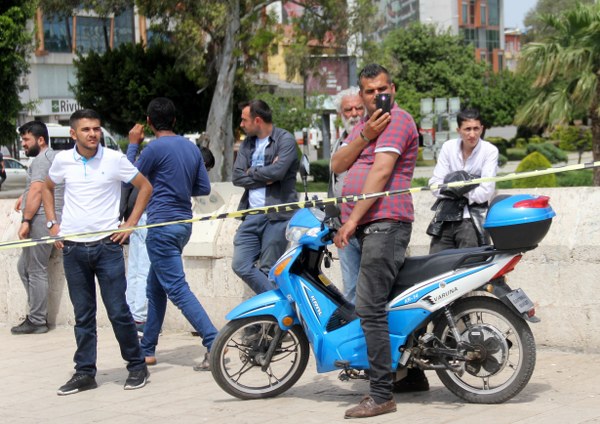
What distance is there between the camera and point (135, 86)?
33875mm

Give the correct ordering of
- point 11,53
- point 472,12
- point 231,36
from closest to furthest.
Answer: point 11,53, point 231,36, point 472,12

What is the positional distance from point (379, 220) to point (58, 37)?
55437 mm

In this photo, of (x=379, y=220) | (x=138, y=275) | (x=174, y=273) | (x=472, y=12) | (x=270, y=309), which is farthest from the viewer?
(x=472, y=12)

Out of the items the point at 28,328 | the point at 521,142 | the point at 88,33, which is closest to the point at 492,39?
the point at 521,142

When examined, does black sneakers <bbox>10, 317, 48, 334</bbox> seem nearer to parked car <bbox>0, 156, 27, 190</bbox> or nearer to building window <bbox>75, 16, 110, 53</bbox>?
parked car <bbox>0, 156, 27, 190</bbox>

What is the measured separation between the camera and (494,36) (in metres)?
96.5

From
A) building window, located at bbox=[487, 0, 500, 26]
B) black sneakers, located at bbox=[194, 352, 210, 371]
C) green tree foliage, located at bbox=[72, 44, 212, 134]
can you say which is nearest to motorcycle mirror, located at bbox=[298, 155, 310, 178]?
black sneakers, located at bbox=[194, 352, 210, 371]

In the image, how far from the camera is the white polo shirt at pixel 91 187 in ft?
20.9

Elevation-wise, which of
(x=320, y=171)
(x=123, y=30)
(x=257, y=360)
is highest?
(x=123, y=30)

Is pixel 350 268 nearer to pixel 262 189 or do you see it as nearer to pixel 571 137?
pixel 262 189

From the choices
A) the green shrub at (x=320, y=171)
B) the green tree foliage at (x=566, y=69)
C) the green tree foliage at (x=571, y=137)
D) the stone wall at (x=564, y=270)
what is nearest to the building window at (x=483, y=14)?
the green tree foliage at (x=571, y=137)

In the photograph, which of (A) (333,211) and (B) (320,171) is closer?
(A) (333,211)

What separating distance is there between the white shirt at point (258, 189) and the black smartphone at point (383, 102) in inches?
83.3

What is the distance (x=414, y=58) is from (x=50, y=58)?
22383 millimetres
